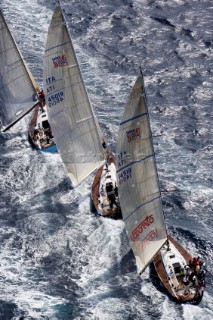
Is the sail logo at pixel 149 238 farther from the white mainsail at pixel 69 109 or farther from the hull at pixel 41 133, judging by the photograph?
the hull at pixel 41 133

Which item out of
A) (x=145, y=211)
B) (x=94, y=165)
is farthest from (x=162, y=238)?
(x=94, y=165)

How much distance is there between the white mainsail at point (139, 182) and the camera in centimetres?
5212

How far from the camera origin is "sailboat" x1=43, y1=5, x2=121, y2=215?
61.2 meters

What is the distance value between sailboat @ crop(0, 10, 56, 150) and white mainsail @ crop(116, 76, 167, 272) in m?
17.9

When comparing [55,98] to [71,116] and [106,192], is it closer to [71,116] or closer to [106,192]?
[71,116]

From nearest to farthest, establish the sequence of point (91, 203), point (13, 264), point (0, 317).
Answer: point (0, 317) < point (13, 264) < point (91, 203)

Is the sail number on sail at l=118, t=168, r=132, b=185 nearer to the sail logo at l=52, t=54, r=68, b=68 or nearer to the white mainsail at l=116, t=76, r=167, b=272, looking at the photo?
the white mainsail at l=116, t=76, r=167, b=272

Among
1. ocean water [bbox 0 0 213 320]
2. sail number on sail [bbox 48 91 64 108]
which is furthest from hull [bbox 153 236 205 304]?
sail number on sail [bbox 48 91 64 108]

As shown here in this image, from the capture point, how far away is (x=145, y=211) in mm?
55844

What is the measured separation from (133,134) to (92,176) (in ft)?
56.9

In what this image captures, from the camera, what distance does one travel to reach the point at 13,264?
5903cm

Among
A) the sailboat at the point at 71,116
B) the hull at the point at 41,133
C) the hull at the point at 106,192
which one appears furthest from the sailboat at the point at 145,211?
the hull at the point at 41,133

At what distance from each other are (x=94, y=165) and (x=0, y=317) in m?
17.6

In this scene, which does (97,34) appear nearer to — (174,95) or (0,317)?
→ (174,95)
